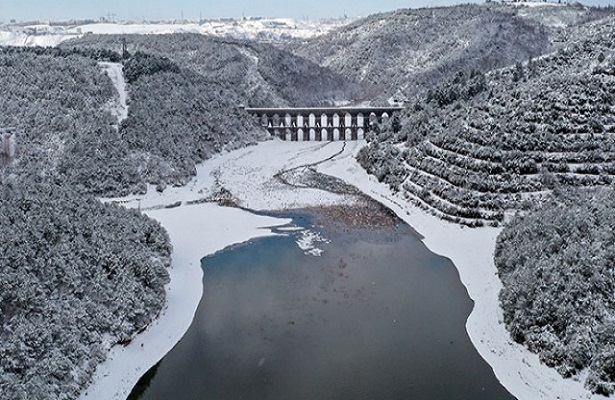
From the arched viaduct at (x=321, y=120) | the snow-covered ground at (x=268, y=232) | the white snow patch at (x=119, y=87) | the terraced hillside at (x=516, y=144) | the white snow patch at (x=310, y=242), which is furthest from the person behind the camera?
the arched viaduct at (x=321, y=120)

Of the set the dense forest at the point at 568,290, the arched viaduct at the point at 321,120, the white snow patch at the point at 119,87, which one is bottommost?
the arched viaduct at the point at 321,120

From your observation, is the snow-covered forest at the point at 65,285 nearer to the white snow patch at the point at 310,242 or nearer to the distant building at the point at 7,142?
the white snow patch at the point at 310,242

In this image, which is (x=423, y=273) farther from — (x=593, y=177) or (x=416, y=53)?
(x=416, y=53)

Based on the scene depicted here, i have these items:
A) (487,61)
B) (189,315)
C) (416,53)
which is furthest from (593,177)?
(416,53)

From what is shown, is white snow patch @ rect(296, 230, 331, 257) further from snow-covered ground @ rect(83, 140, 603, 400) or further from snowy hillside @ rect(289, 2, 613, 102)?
snowy hillside @ rect(289, 2, 613, 102)

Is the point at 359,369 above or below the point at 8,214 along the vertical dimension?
below

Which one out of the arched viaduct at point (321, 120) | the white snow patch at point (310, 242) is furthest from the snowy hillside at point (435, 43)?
the white snow patch at point (310, 242)
